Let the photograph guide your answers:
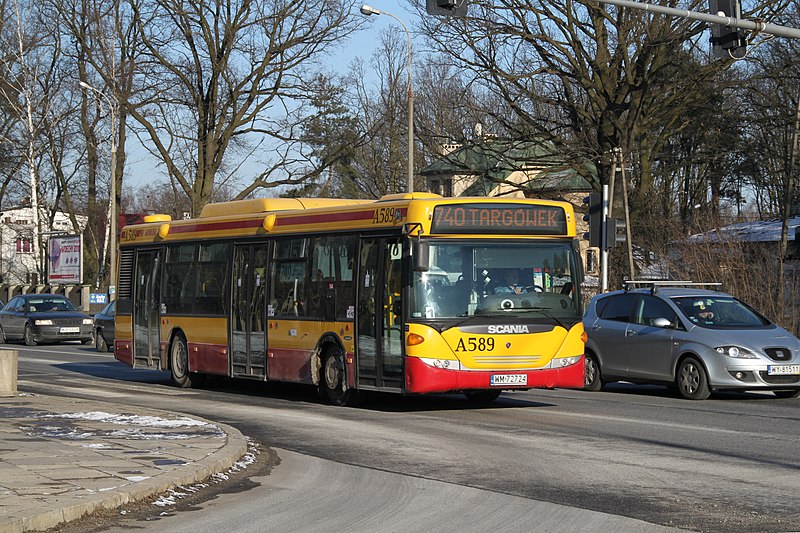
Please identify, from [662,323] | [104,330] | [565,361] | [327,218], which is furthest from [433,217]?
[104,330]

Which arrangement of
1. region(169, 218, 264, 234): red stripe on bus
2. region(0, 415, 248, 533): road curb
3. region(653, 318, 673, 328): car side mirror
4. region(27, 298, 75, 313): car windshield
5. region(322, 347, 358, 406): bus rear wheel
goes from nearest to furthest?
region(0, 415, 248, 533): road curb → region(322, 347, 358, 406): bus rear wheel → region(653, 318, 673, 328): car side mirror → region(169, 218, 264, 234): red stripe on bus → region(27, 298, 75, 313): car windshield

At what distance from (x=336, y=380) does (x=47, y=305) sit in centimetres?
2586

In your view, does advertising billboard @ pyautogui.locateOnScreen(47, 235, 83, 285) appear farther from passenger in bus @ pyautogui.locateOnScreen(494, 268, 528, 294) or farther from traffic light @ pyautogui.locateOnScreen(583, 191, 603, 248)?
passenger in bus @ pyautogui.locateOnScreen(494, 268, 528, 294)

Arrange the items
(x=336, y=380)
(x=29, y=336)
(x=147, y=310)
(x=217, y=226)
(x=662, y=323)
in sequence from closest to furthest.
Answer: (x=336, y=380), (x=662, y=323), (x=217, y=226), (x=147, y=310), (x=29, y=336)

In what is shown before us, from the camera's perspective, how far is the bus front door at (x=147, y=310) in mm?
22875

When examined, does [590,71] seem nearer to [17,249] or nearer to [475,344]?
[475,344]

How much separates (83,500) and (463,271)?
26.7 ft

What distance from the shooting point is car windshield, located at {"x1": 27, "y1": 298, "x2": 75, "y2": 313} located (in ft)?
134

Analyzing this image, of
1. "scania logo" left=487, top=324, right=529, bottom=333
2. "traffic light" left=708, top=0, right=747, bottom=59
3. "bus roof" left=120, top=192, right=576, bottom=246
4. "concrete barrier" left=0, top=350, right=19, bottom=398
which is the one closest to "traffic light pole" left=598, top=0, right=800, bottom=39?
"traffic light" left=708, top=0, right=747, bottom=59

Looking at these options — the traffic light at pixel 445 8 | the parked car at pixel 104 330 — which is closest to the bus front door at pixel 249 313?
the traffic light at pixel 445 8

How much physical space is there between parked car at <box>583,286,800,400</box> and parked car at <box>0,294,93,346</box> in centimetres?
2373

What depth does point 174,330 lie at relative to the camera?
22391mm

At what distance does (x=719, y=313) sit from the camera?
1902cm

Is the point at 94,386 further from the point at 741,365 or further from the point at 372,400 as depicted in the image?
the point at 741,365
